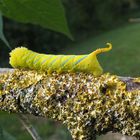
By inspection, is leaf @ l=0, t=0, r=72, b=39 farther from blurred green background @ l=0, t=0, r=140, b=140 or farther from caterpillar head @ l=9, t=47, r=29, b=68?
blurred green background @ l=0, t=0, r=140, b=140

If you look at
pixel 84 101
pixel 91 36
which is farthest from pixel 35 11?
pixel 91 36

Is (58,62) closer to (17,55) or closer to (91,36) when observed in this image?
(17,55)

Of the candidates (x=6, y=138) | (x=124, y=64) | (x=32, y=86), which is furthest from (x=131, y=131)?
(x=124, y=64)

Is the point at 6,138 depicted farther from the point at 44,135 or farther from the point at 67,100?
the point at 44,135

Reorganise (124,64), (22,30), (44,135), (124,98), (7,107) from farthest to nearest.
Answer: (22,30)
(124,64)
(44,135)
(7,107)
(124,98)

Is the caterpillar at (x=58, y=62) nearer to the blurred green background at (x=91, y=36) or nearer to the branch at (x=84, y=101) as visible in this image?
the branch at (x=84, y=101)

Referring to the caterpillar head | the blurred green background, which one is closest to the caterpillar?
the caterpillar head

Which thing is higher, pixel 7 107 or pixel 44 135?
pixel 7 107
